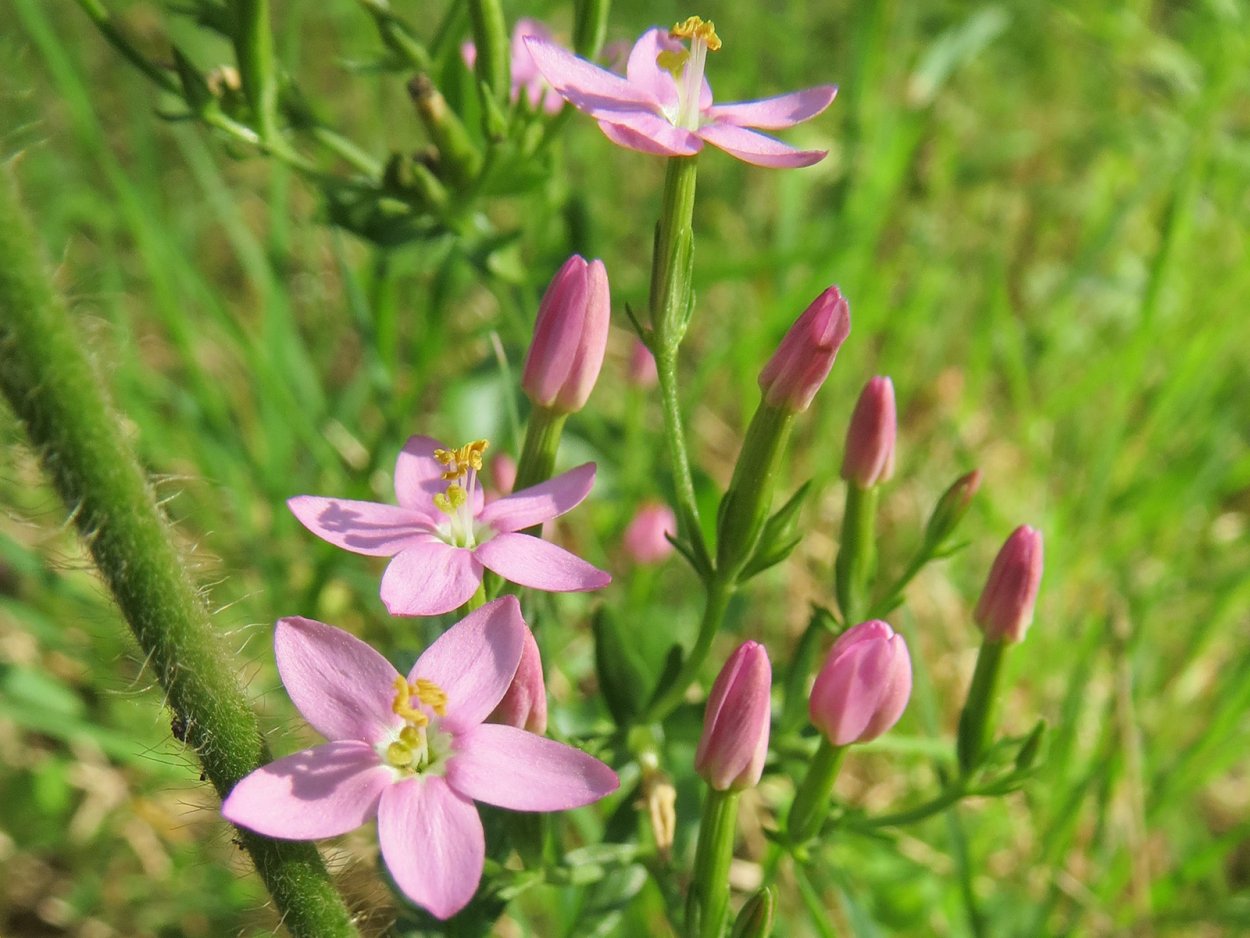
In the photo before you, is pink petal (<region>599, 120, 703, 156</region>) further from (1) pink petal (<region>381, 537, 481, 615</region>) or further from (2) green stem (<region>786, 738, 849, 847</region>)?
(2) green stem (<region>786, 738, 849, 847</region>)

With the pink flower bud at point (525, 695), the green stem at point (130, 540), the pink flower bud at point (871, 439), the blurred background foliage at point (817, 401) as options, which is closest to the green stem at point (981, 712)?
the blurred background foliage at point (817, 401)

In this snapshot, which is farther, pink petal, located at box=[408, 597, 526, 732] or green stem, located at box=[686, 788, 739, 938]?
green stem, located at box=[686, 788, 739, 938]

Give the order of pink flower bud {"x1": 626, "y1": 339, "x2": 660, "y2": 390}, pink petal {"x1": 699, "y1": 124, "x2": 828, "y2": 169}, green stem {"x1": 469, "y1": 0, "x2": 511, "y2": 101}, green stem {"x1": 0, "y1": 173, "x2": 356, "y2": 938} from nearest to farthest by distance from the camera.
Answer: green stem {"x1": 0, "y1": 173, "x2": 356, "y2": 938} < pink petal {"x1": 699, "y1": 124, "x2": 828, "y2": 169} < green stem {"x1": 469, "y1": 0, "x2": 511, "y2": 101} < pink flower bud {"x1": 626, "y1": 339, "x2": 660, "y2": 390}

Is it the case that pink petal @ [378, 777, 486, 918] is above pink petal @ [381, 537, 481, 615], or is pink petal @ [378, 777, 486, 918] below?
below

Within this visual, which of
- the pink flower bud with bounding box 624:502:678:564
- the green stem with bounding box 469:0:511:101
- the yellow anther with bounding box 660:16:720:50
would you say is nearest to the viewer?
the yellow anther with bounding box 660:16:720:50

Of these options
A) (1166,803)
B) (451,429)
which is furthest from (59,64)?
(1166,803)

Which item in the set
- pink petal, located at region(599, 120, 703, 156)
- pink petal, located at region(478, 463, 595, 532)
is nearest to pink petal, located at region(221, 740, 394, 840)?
pink petal, located at region(478, 463, 595, 532)

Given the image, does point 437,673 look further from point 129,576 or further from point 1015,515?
point 1015,515
